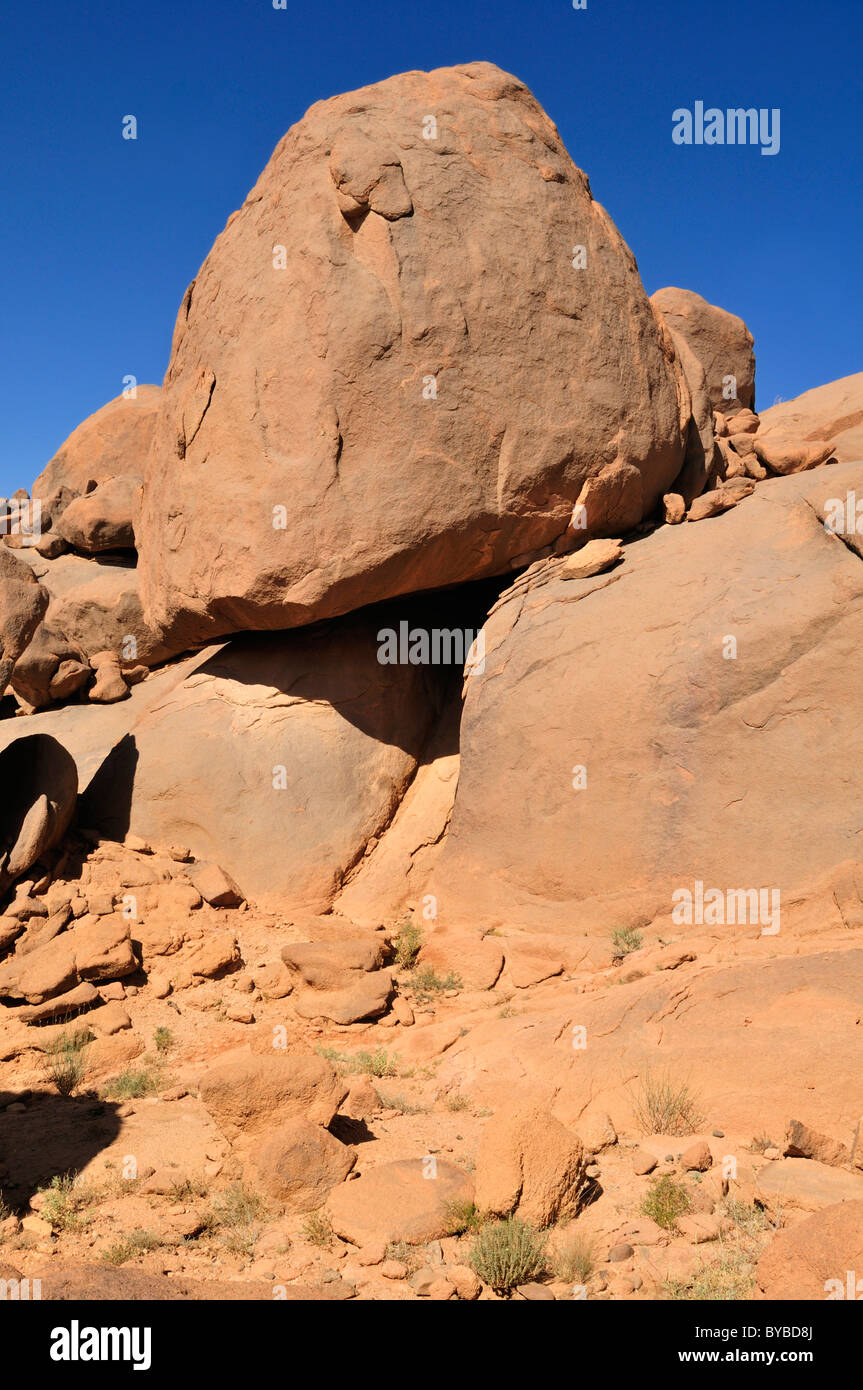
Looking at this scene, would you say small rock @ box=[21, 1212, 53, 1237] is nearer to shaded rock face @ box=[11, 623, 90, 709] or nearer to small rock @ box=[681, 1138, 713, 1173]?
small rock @ box=[681, 1138, 713, 1173]

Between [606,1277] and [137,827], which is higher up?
[137,827]

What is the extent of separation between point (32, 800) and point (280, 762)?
5.53 ft

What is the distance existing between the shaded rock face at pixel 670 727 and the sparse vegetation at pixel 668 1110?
4.57 feet

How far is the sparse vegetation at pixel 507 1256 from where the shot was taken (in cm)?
320

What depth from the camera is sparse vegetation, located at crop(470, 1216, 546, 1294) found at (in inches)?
126

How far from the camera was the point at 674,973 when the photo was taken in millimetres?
5082

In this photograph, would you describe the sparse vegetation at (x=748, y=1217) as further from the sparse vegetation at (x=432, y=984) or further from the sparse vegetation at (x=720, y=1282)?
the sparse vegetation at (x=432, y=984)

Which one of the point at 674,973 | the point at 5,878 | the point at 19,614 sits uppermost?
the point at 19,614

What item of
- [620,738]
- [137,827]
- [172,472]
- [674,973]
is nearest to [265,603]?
[172,472]
